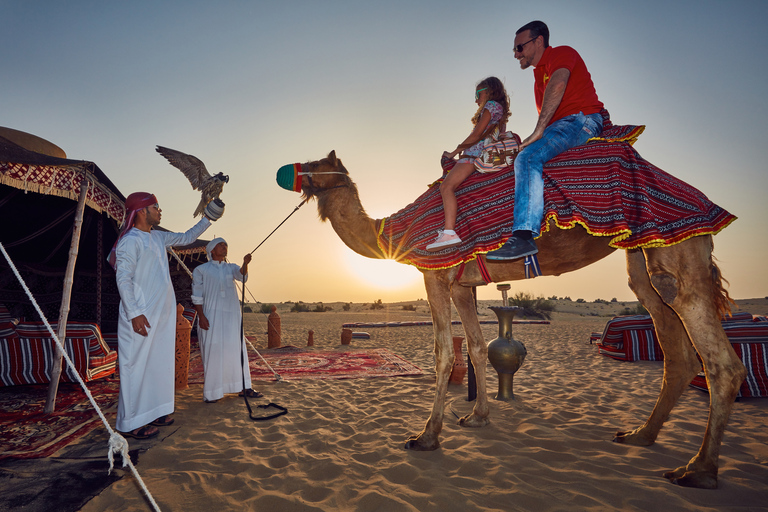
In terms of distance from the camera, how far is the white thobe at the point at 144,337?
142 inches

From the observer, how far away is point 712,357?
99.0 inches

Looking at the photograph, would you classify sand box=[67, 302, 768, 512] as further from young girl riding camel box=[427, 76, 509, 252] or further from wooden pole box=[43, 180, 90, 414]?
young girl riding camel box=[427, 76, 509, 252]

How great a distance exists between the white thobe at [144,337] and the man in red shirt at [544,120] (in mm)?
3544

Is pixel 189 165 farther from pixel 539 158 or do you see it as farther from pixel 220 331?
pixel 539 158

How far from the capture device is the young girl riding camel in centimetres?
316

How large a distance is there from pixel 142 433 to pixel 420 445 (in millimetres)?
2792

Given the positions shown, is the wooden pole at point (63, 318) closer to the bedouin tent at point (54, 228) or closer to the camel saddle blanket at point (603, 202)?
the bedouin tent at point (54, 228)

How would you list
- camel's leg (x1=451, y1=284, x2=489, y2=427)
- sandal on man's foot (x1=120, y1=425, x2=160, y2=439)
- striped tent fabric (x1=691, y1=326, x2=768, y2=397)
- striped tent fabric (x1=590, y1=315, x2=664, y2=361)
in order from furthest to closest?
1. striped tent fabric (x1=590, y1=315, x2=664, y2=361)
2. striped tent fabric (x1=691, y1=326, x2=768, y2=397)
3. camel's leg (x1=451, y1=284, x2=489, y2=427)
4. sandal on man's foot (x1=120, y1=425, x2=160, y2=439)

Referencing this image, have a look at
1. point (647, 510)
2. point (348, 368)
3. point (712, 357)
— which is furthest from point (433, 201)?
point (348, 368)

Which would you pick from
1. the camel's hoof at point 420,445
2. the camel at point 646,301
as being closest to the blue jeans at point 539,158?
the camel at point 646,301

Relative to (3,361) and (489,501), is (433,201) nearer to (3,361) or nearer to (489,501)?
(489,501)

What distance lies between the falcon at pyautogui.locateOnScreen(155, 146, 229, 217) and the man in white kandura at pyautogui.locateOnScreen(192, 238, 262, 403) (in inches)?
50.7

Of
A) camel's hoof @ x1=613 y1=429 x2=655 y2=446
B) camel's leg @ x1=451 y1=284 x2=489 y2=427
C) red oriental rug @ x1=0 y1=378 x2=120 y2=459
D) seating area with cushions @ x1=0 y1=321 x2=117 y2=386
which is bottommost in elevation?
red oriental rug @ x1=0 y1=378 x2=120 y2=459

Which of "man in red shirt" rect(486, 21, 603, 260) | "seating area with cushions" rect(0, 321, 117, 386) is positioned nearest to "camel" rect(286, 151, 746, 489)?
"man in red shirt" rect(486, 21, 603, 260)
